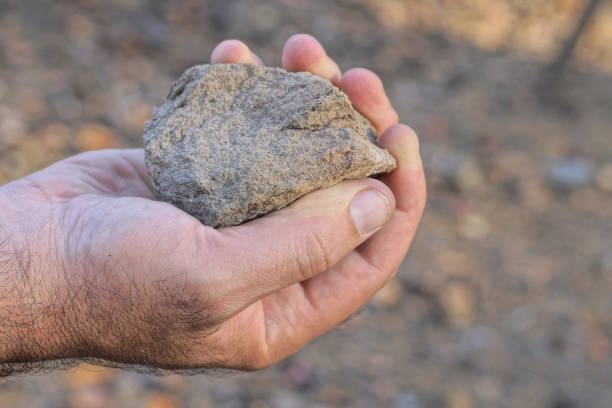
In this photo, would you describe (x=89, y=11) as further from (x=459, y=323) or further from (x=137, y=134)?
(x=459, y=323)

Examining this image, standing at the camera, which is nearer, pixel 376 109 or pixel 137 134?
pixel 376 109

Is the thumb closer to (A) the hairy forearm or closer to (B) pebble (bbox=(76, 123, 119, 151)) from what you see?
(A) the hairy forearm

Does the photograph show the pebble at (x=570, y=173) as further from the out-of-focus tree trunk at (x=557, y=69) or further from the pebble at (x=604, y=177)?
the out-of-focus tree trunk at (x=557, y=69)

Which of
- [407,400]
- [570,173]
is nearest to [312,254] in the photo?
[407,400]

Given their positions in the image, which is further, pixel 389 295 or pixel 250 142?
pixel 389 295

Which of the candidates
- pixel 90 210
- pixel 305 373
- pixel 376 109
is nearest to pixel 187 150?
pixel 90 210

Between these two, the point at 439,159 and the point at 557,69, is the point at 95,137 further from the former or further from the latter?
the point at 557,69
